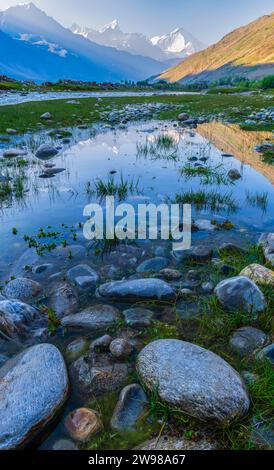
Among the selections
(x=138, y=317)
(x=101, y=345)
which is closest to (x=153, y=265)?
(x=138, y=317)

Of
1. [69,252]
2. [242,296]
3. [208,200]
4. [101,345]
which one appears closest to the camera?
[101,345]

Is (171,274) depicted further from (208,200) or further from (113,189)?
(113,189)

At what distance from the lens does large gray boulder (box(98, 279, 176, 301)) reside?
15.0 feet

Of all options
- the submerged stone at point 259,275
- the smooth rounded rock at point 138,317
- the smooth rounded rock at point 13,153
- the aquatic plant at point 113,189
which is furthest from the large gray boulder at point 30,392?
the smooth rounded rock at point 13,153

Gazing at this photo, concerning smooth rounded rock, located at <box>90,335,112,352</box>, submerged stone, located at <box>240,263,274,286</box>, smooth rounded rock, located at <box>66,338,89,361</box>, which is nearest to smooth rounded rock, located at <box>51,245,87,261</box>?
smooth rounded rock, located at <box>66,338,89,361</box>

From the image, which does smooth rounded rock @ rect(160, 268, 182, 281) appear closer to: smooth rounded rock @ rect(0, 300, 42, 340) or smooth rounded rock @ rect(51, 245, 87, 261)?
smooth rounded rock @ rect(51, 245, 87, 261)

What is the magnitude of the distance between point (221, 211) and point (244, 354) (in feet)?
15.9

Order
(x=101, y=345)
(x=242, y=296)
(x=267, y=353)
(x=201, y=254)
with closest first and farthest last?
(x=267, y=353) → (x=101, y=345) → (x=242, y=296) → (x=201, y=254)

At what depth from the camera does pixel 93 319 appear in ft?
13.7

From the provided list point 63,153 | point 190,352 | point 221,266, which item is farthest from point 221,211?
point 63,153

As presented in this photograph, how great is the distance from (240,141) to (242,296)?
1368cm

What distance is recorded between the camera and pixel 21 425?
2.76m

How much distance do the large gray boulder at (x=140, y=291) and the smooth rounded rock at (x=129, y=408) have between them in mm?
1500

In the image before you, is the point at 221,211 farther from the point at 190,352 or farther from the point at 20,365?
the point at 20,365
